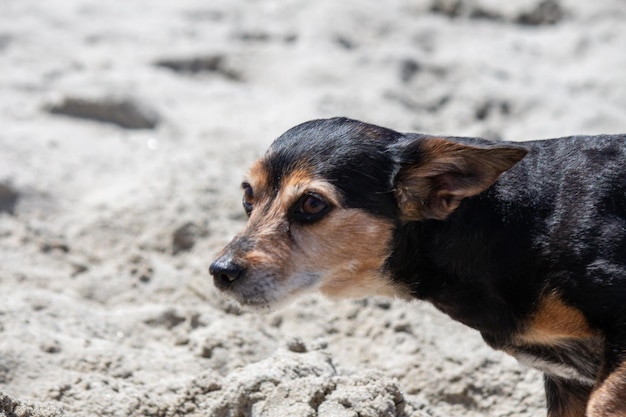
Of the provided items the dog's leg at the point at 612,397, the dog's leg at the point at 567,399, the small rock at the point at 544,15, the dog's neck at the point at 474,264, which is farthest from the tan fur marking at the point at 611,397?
the small rock at the point at 544,15

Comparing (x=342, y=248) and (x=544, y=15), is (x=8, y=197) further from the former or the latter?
(x=544, y=15)

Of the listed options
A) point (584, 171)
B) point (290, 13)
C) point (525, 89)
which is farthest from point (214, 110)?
point (584, 171)

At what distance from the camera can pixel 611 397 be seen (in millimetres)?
4211

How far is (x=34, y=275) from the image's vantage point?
654 cm

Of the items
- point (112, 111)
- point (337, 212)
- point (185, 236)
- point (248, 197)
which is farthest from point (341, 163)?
point (112, 111)

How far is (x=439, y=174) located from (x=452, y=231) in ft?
0.92

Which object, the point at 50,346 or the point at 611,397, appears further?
the point at 50,346

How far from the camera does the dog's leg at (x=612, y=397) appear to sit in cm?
419

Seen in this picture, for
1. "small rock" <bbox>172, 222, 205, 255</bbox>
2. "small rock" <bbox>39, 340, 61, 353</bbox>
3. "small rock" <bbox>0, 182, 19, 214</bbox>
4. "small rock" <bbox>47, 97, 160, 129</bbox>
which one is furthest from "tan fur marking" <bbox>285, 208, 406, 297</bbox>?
"small rock" <bbox>47, 97, 160, 129</bbox>

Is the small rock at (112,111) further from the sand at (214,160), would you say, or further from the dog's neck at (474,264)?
the dog's neck at (474,264)

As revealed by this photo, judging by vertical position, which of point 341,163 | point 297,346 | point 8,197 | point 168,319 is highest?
point 341,163

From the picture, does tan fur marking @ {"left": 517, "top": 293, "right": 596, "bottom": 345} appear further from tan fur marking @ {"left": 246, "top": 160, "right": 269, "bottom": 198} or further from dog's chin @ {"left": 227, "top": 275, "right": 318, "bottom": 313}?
tan fur marking @ {"left": 246, "top": 160, "right": 269, "bottom": 198}

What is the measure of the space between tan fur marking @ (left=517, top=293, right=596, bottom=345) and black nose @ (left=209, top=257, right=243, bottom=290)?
4.46ft

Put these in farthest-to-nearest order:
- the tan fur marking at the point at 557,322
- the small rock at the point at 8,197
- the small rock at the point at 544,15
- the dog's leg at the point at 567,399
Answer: the small rock at the point at 544,15 → the small rock at the point at 8,197 → the dog's leg at the point at 567,399 → the tan fur marking at the point at 557,322
